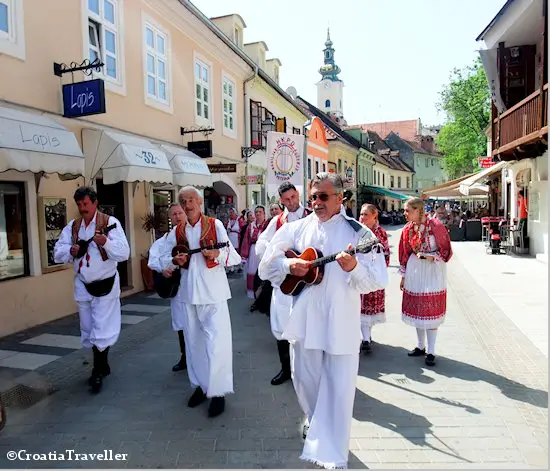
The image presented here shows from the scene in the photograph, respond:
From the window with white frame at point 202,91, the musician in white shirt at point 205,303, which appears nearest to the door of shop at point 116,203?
the window with white frame at point 202,91

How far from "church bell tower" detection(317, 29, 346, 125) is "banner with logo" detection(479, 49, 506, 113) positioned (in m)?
47.5

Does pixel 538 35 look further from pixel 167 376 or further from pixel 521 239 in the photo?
pixel 167 376

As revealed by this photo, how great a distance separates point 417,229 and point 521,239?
11.7 m

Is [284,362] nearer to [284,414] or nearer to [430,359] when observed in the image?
[284,414]

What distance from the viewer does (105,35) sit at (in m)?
8.80

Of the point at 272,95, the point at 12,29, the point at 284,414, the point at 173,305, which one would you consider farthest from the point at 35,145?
the point at 272,95

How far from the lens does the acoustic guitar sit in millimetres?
2738

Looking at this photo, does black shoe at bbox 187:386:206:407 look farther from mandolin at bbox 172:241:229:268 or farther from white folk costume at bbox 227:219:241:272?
white folk costume at bbox 227:219:241:272

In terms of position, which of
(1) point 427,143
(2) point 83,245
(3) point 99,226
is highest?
(1) point 427,143

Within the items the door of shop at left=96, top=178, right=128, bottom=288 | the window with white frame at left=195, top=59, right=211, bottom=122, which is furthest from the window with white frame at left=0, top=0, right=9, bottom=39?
the window with white frame at left=195, top=59, right=211, bottom=122

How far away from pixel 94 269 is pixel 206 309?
137cm

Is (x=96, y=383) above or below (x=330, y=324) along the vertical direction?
below

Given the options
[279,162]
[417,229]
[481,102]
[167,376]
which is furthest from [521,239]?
[481,102]

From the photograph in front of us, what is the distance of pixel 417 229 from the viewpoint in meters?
5.16
